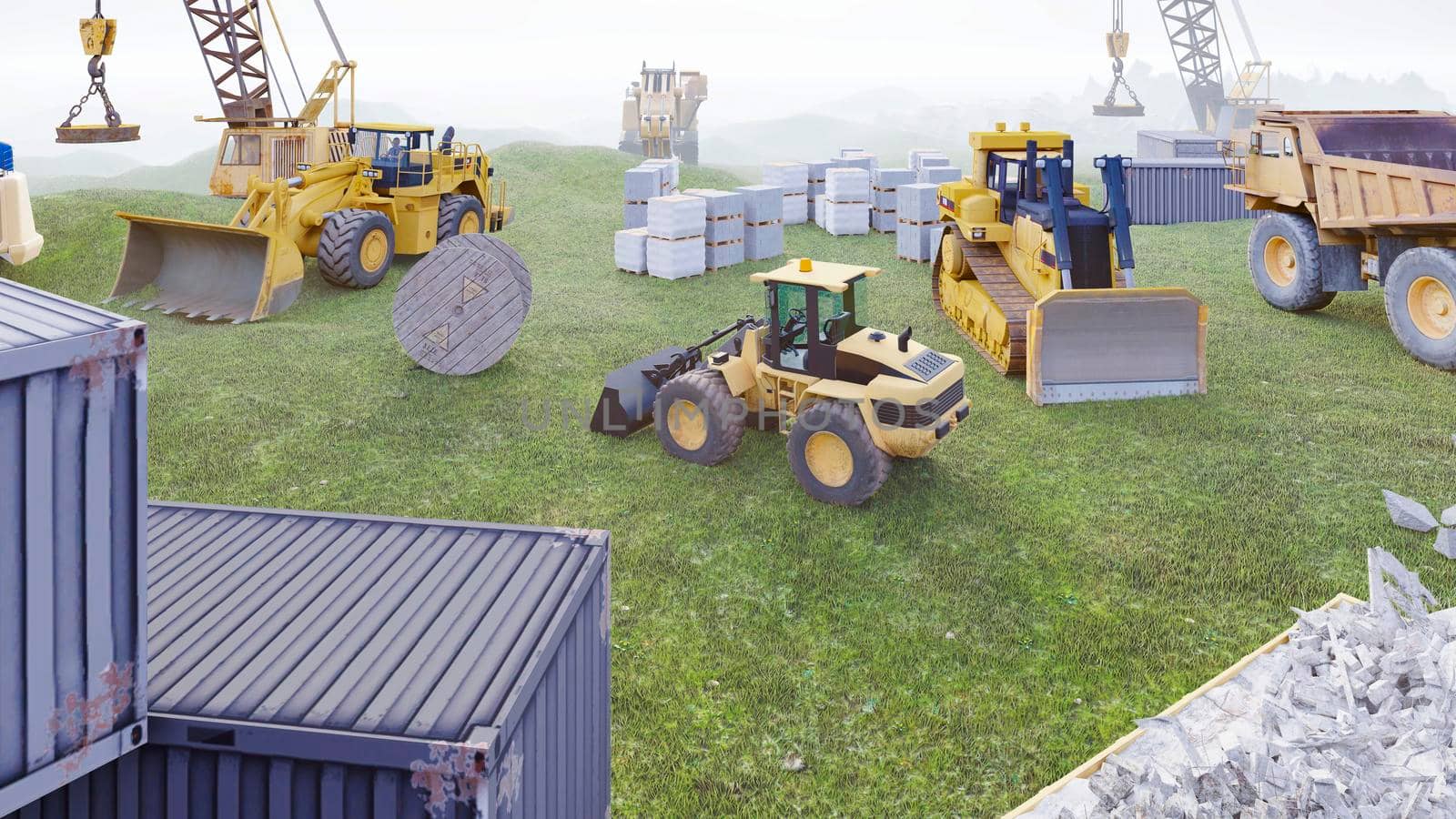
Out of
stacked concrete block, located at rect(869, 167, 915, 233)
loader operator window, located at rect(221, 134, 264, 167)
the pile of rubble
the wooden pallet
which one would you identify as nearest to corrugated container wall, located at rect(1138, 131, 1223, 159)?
stacked concrete block, located at rect(869, 167, 915, 233)

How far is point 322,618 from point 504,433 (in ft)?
22.4

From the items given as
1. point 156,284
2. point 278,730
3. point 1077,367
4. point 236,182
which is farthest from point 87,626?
point 236,182

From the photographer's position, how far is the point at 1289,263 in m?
16.5

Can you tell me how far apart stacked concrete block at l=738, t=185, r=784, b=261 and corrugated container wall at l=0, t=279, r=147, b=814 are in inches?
659

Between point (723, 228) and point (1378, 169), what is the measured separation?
10.2 m

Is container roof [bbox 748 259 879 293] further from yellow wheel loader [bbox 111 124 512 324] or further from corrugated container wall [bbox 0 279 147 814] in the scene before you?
yellow wheel loader [bbox 111 124 512 324]

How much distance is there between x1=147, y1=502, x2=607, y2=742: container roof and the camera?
424 centimetres

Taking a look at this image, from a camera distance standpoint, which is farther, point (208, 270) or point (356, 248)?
point (356, 248)

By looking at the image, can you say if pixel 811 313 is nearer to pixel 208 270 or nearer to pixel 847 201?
pixel 208 270

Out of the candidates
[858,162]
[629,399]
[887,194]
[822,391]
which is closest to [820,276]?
[822,391]

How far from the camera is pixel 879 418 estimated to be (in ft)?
31.2

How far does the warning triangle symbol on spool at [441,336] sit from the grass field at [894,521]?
1.50 feet

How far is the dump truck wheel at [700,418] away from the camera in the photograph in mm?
10359

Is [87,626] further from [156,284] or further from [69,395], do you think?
[156,284]
